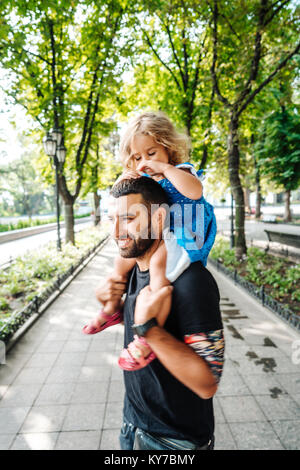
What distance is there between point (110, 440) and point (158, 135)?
360cm

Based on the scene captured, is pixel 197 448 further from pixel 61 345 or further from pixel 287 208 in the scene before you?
pixel 287 208

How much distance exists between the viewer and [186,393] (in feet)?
4.38

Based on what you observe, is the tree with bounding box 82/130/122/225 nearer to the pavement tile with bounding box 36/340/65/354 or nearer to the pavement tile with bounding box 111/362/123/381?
the pavement tile with bounding box 36/340/65/354

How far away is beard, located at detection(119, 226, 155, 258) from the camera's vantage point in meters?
1.10

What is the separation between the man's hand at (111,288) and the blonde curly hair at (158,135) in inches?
22.6

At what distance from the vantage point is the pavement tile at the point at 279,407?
3558 millimetres

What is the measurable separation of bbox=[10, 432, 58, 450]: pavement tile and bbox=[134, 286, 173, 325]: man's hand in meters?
3.24

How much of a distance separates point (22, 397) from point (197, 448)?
3639 mm

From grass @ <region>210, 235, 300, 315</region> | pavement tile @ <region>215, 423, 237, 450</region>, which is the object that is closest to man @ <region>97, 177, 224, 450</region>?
pavement tile @ <region>215, 423, 237, 450</region>

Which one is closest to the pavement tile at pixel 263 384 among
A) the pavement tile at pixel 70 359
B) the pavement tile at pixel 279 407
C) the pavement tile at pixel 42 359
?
the pavement tile at pixel 279 407

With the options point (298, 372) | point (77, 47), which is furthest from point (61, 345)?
point (77, 47)

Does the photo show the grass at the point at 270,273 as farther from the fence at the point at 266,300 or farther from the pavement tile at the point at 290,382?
the pavement tile at the point at 290,382

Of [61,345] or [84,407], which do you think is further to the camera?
[61,345]

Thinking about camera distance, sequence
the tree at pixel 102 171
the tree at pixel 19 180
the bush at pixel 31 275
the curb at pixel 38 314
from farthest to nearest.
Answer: the tree at pixel 19 180, the tree at pixel 102 171, the bush at pixel 31 275, the curb at pixel 38 314
